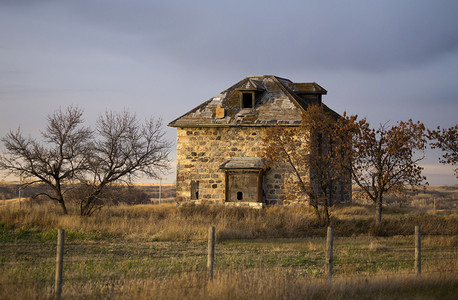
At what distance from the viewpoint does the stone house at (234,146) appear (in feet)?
89.2

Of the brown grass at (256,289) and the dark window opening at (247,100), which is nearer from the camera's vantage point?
the brown grass at (256,289)

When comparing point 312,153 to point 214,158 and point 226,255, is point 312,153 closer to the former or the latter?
point 214,158

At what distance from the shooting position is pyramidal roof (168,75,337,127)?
27.7 meters

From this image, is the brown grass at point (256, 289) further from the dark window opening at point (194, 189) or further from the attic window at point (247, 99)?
the attic window at point (247, 99)

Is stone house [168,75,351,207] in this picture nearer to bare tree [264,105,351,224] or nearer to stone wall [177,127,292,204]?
stone wall [177,127,292,204]

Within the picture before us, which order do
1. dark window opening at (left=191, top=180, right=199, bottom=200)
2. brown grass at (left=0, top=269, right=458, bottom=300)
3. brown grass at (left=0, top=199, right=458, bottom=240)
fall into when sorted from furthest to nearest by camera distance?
dark window opening at (left=191, top=180, right=199, bottom=200) < brown grass at (left=0, top=199, right=458, bottom=240) < brown grass at (left=0, top=269, right=458, bottom=300)

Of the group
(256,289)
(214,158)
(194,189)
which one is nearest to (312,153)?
(214,158)

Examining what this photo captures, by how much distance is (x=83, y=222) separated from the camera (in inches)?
831

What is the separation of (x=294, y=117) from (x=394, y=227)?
26.2ft

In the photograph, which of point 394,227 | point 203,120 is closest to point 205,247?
point 394,227

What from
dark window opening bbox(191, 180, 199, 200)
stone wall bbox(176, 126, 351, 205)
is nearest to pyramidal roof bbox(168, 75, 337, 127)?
stone wall bbox(176, 126, 351, 205)

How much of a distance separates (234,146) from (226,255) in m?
13.2

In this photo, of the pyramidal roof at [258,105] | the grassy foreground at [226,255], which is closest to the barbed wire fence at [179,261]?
the grassy foreground at [226,255]

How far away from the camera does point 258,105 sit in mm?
28859
